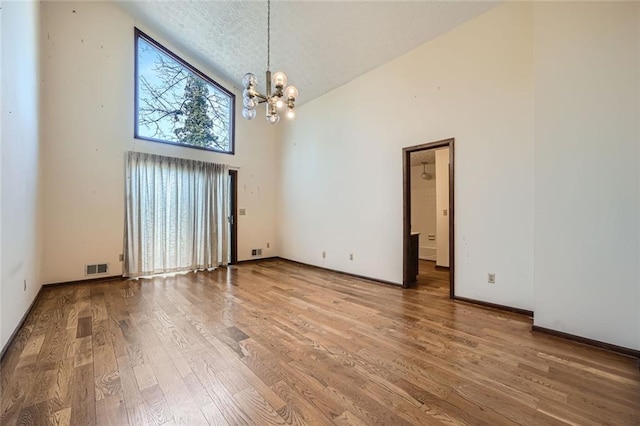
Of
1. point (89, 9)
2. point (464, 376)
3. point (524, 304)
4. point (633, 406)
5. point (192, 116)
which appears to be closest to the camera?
point (633, 406)

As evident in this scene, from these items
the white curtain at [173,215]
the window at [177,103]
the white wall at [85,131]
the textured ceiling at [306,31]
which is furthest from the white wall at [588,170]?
the white wall at [85,131]

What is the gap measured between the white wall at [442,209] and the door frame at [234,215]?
4466 mm

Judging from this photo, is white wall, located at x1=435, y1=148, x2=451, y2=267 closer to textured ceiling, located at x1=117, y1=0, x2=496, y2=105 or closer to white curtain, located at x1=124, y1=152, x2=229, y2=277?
textured ceiling, located at x1=117, y1=0, x2=496, y2=105

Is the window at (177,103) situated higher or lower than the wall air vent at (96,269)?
higher

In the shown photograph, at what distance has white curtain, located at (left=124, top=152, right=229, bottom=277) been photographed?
453 centimetres

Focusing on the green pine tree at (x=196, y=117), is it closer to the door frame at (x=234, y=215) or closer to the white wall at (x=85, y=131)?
the white wall at (x=85, y=131)

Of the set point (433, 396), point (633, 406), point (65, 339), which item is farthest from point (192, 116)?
point (633, 406)

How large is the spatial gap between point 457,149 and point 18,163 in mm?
4965

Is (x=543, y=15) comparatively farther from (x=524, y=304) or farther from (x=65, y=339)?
(x=65, y=339)

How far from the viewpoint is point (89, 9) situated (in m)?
4.15

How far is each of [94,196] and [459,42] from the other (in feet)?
19.5

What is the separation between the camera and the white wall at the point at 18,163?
2.17 metres

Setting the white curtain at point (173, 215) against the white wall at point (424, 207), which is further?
the white wall at point (424, 207)

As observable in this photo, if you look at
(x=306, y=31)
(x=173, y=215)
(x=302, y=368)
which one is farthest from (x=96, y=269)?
(x=306, y=31)
